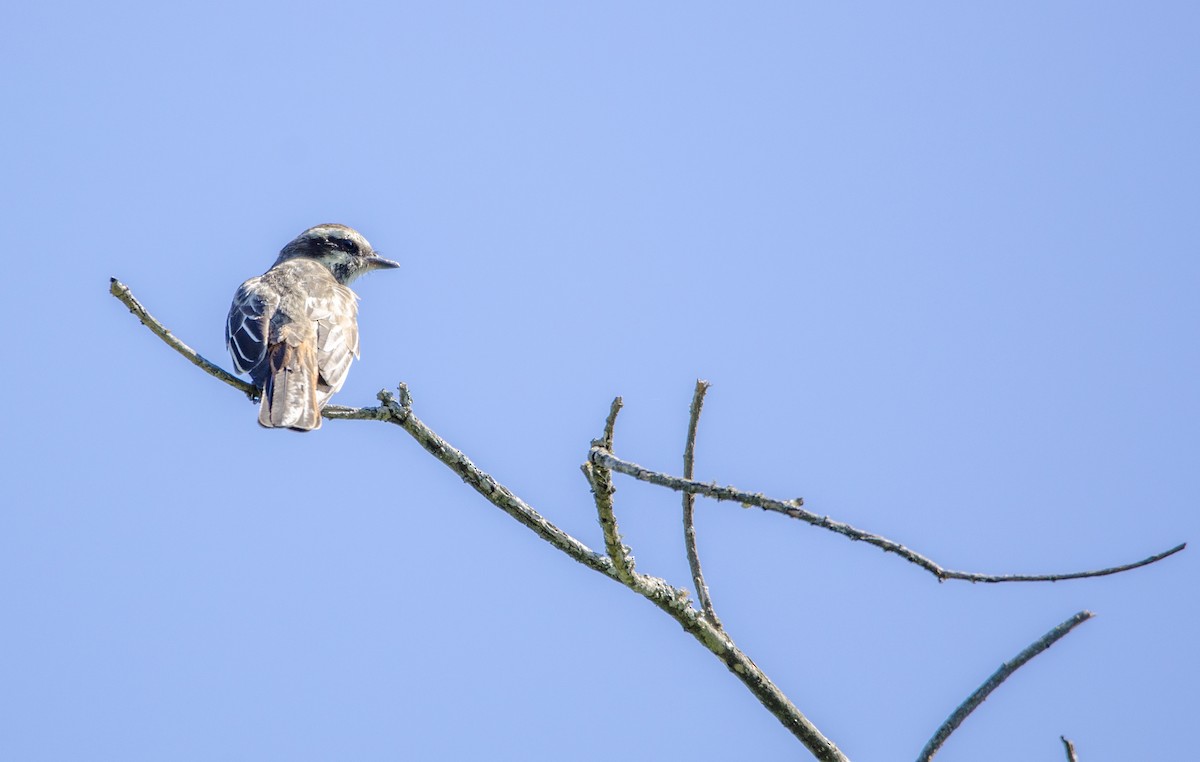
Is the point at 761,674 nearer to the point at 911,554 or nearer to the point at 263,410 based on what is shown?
the point at 911,554

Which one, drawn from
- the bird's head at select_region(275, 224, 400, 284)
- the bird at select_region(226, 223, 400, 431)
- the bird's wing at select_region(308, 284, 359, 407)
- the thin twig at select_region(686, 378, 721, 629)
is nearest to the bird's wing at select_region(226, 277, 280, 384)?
the bird at select_region(226, 223, 400, 431)

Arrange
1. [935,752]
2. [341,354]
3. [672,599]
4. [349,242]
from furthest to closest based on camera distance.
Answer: [349,242]
[341,354]
[672,599]
[935,752]

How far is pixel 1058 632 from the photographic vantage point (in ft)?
12.1

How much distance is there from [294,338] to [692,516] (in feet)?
14.3

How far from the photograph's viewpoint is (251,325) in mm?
8562

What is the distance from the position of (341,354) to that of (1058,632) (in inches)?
233

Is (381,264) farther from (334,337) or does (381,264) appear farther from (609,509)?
(609,509)

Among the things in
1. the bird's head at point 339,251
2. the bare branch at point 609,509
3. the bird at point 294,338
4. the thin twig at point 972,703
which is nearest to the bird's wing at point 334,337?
the bird at point 294,338

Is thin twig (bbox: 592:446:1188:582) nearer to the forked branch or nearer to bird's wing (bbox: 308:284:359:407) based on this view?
the forked branch

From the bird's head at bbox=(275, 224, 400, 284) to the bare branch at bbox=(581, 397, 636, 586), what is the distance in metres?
7.10

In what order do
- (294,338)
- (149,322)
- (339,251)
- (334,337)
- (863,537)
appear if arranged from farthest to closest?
(339,251) < (334,337) < (294,338) < (149,322) < (863,537)

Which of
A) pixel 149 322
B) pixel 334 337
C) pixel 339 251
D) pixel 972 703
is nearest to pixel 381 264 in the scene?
pixel 339 251

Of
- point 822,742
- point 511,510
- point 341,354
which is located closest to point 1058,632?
point 822,742

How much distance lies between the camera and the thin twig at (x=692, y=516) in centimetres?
467
